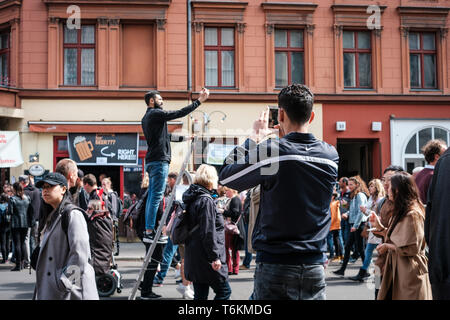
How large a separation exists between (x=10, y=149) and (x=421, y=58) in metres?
15.5

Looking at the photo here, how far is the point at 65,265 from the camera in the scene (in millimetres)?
3707

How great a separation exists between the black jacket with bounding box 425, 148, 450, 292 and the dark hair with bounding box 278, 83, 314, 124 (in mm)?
835

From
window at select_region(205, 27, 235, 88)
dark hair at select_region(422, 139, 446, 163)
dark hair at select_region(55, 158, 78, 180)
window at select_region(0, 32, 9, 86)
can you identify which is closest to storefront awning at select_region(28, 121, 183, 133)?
window at select_region(0, 32, 9, 86)

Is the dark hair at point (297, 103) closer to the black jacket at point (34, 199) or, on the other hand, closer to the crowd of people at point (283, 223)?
the crowd of people at point (283, 223)

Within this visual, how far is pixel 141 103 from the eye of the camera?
60.8 ft

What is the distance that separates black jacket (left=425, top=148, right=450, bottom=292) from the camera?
2811mm

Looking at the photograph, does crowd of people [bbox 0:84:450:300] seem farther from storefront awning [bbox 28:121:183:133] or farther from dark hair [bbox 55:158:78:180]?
storefront awning [bbox 28:121:183:133]

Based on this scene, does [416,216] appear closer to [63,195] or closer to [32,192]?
[63,195]

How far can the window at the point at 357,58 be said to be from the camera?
773 inches

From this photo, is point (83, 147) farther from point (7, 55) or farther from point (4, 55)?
point (4, 55)

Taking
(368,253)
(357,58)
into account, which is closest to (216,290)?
(368,253)

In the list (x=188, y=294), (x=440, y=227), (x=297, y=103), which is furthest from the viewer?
(x=188, y=294)

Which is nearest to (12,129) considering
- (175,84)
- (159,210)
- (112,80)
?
(112,80)

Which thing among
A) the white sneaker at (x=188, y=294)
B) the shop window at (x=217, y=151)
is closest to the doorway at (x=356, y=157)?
the shop window at (x=217, y=151)
